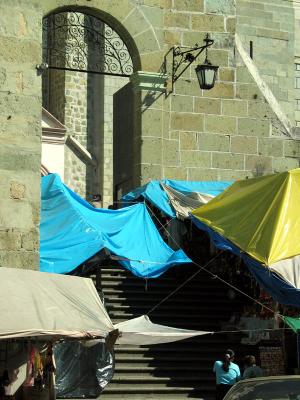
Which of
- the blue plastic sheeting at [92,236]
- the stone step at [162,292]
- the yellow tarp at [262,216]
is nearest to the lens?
the yellow tarp at [262,216]

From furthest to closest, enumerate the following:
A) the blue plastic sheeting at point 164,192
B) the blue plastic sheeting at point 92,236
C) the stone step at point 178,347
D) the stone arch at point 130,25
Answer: the stone arch at point 130,25 < the blue plastic sheeting at point 164,192 < the blue plastic sheeting at point 92,236 < the stone step at point 178,347

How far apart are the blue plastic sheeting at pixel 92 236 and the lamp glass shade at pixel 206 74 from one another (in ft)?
10.5

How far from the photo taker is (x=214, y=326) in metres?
19.0

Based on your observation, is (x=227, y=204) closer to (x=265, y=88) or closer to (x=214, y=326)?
(x=214, y=326)

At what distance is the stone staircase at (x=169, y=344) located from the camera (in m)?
17.1

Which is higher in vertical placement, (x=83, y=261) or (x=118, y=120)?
(x=118, y=120)

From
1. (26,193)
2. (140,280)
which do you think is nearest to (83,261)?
(140,280)

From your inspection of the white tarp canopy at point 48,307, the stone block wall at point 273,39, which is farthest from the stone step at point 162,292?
the stone block wall at point 273,39

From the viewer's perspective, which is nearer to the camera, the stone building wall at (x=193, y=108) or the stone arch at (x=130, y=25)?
the stone arch at (x=130, y=25)

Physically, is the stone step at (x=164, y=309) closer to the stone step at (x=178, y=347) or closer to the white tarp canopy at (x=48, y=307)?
the stone step at (x=178, y=347)

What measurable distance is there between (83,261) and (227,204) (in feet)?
8.69

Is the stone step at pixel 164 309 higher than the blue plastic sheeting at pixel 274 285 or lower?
lower

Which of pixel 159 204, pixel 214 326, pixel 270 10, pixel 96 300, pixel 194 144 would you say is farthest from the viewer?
pixel 270 10

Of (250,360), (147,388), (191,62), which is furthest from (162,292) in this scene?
(191,62)
